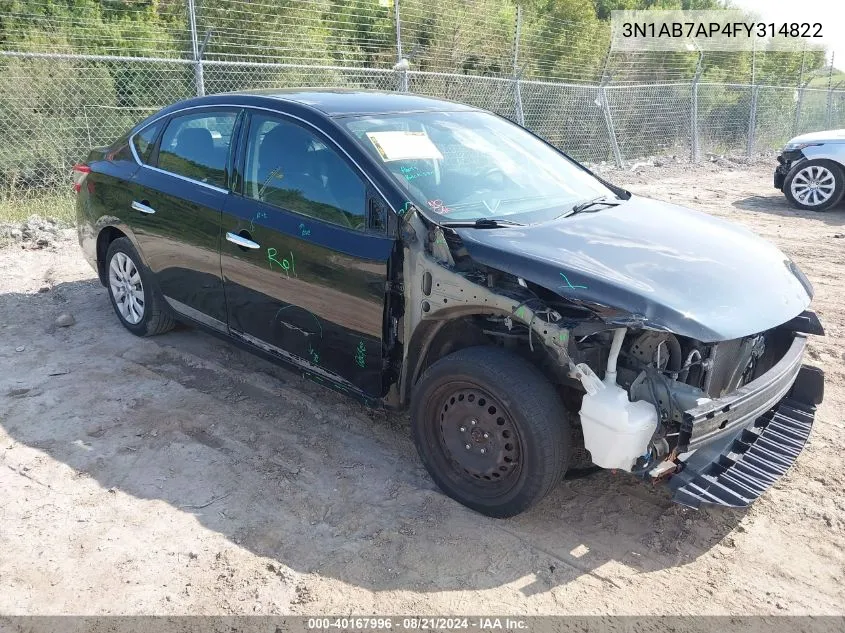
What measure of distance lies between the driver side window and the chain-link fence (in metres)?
4.61

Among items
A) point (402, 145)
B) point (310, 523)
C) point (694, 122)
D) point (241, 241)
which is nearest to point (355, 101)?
point (402, 145)

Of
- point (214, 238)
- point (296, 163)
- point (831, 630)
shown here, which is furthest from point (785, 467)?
point (214, 238)

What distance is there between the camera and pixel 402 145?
3.67 metres

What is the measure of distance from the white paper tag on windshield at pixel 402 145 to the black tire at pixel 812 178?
29.9 ft

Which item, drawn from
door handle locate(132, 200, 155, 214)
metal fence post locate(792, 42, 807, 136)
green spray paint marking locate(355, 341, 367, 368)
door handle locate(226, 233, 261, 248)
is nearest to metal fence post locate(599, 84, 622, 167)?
metal fence post locate(792, 42, 807, 136)

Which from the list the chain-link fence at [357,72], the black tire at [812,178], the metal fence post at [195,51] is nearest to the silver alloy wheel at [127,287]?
A: the chain-link fence at [357,72]

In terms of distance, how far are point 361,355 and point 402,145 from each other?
1.11 m

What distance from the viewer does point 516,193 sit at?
3.80m

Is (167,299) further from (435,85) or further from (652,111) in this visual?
(652,111)

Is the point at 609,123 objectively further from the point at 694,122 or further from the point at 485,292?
the point at 485,292

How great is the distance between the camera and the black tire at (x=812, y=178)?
10.5 m

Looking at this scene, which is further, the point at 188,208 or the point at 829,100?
the point at 829,100

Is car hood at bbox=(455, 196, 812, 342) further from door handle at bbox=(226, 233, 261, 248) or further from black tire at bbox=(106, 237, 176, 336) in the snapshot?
black tire at bbox=(106, 237, 176, 336)

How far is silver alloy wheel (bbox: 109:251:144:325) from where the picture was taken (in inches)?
196
